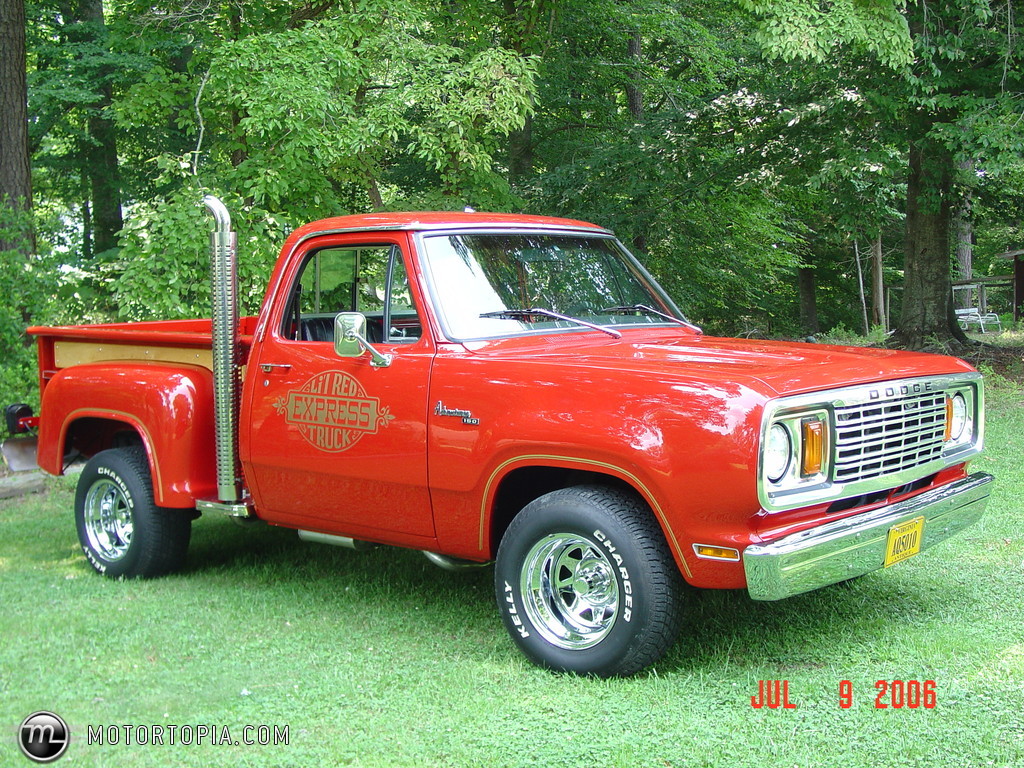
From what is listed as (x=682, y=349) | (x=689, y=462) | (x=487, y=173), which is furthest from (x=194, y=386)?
(x=487, y=173)

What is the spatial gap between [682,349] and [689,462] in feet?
3.37

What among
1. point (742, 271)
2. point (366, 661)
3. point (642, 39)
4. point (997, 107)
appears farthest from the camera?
point (742, 271)

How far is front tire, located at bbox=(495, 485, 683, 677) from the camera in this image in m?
4.02

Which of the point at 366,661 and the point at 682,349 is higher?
the point at 682,349

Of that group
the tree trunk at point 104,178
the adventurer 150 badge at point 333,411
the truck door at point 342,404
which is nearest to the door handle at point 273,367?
the truck door at point 342,404

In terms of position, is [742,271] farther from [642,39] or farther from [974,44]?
[974,44]

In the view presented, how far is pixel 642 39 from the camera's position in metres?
20.3

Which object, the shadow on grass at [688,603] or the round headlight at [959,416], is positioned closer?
the shadow on grass at [688,603]

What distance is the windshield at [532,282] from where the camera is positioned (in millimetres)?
4875

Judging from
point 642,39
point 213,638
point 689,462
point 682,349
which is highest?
point 642,39

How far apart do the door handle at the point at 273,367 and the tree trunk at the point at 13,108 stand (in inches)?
286

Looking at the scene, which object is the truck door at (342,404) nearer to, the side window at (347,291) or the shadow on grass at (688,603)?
the side window at (347,291)

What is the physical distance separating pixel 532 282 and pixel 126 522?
9.76 ft
